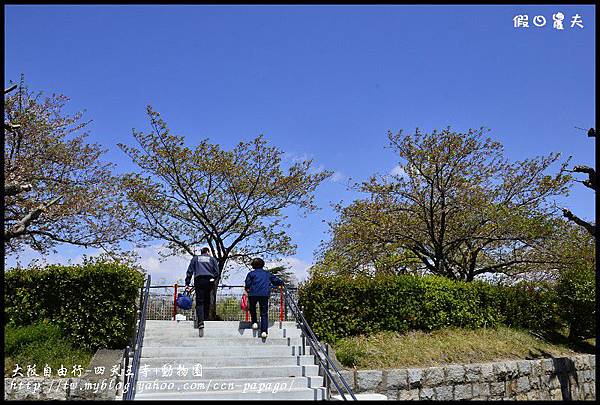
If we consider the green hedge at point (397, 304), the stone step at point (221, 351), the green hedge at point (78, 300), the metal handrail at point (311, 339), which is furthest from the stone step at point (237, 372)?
the green hedge at point (397, 304)

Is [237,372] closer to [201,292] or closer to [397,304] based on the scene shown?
[201,292]

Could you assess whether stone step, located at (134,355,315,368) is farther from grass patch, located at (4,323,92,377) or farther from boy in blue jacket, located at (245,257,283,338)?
grass patch, located at (4,323,92,377)

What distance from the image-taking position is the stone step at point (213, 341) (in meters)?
10.8

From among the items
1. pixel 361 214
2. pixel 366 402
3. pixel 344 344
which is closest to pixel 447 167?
pixel 361 214

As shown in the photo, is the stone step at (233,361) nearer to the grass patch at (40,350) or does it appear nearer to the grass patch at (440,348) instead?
the grass patch at (440,348)

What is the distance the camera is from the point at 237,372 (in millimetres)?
9922

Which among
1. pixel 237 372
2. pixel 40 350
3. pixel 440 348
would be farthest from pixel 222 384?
pixel 440 348

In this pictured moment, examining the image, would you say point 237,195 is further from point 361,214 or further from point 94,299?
point 94,299

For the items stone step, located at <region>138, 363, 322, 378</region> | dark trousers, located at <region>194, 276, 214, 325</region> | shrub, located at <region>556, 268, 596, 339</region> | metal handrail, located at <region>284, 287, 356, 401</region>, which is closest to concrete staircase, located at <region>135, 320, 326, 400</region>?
stone step, located at <region>138, 363, 322, 378</region>

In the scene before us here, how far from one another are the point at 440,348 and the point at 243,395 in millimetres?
4772

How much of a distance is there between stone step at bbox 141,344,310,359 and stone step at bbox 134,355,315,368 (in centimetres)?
16

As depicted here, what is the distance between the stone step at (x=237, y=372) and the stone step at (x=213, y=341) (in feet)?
3.04

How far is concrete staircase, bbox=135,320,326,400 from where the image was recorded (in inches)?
368

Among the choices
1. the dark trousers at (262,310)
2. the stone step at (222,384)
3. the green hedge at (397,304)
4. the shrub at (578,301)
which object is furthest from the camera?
the shrub at (578,301)
